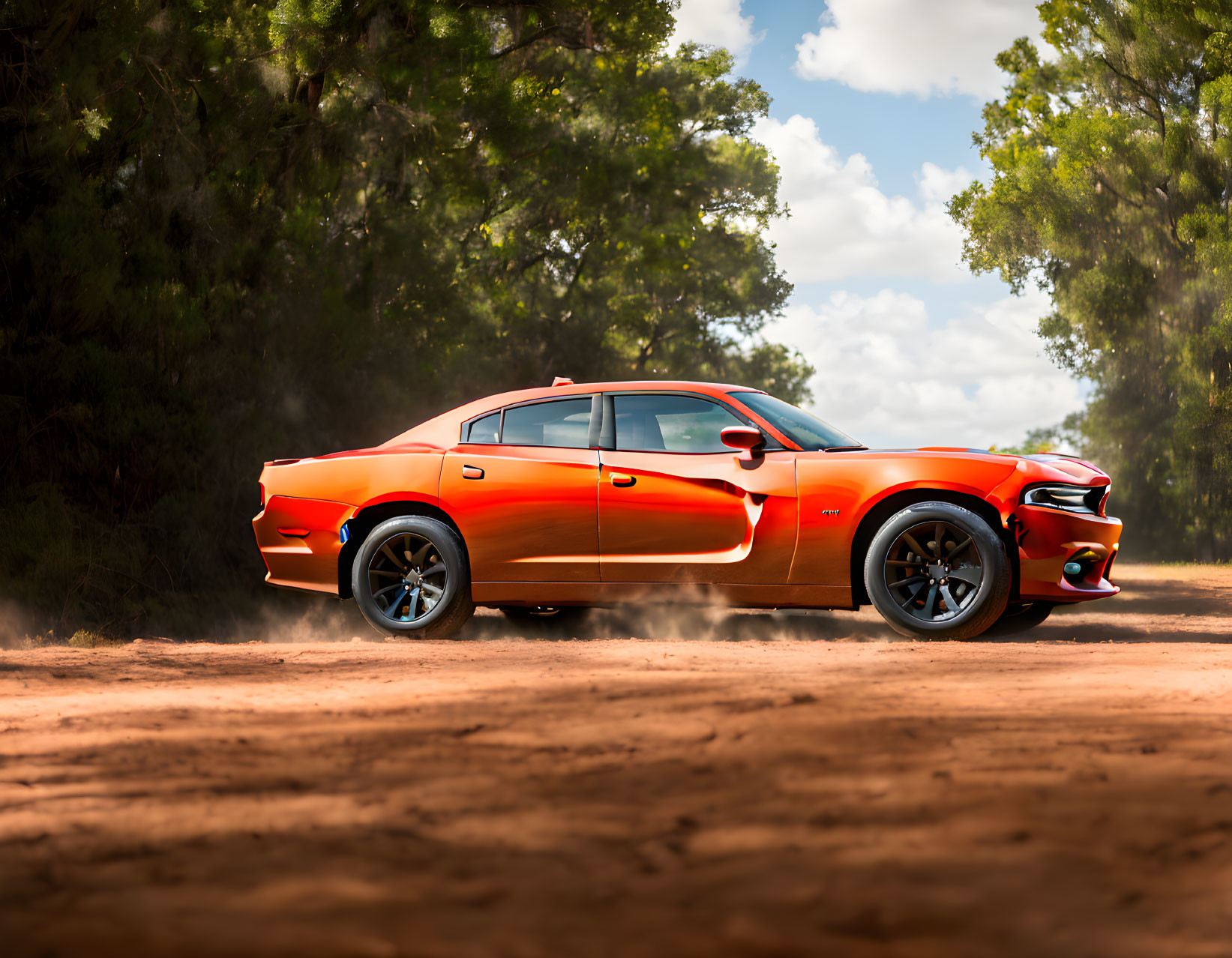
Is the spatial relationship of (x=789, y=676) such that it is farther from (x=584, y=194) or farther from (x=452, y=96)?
(x=584, y=194)

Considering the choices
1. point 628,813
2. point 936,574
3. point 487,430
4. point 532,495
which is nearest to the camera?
point 628,813

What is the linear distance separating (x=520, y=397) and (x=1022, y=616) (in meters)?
3.55

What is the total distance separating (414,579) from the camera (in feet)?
24.9

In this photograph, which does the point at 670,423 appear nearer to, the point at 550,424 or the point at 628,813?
the point at 550,424

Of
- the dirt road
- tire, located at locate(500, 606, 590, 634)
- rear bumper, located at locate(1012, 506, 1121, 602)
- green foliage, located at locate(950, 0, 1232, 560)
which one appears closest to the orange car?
rear bumper, located at locate(1012, 506, 1121, 602)

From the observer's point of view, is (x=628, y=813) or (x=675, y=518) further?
(x=675, y=518)

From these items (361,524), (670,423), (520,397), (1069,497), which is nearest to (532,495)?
(520,397)

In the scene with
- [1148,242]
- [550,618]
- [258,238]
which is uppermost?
[1148,242]

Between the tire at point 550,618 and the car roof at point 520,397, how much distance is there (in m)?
1.59

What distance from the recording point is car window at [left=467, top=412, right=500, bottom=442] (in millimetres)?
7678

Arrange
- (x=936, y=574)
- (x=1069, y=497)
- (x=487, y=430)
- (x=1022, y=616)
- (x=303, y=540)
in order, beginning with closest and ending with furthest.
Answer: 1. (x=936, y=574)
2. (x=1069, y=497)
3. (x=1022, y=616)
4. (x=487, y=430)
5. (x=303, y=540)

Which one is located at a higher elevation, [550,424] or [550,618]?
[550,424]

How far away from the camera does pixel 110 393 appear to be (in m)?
12.0

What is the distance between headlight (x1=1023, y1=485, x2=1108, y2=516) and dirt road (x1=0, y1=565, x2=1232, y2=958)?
145 centimetres
